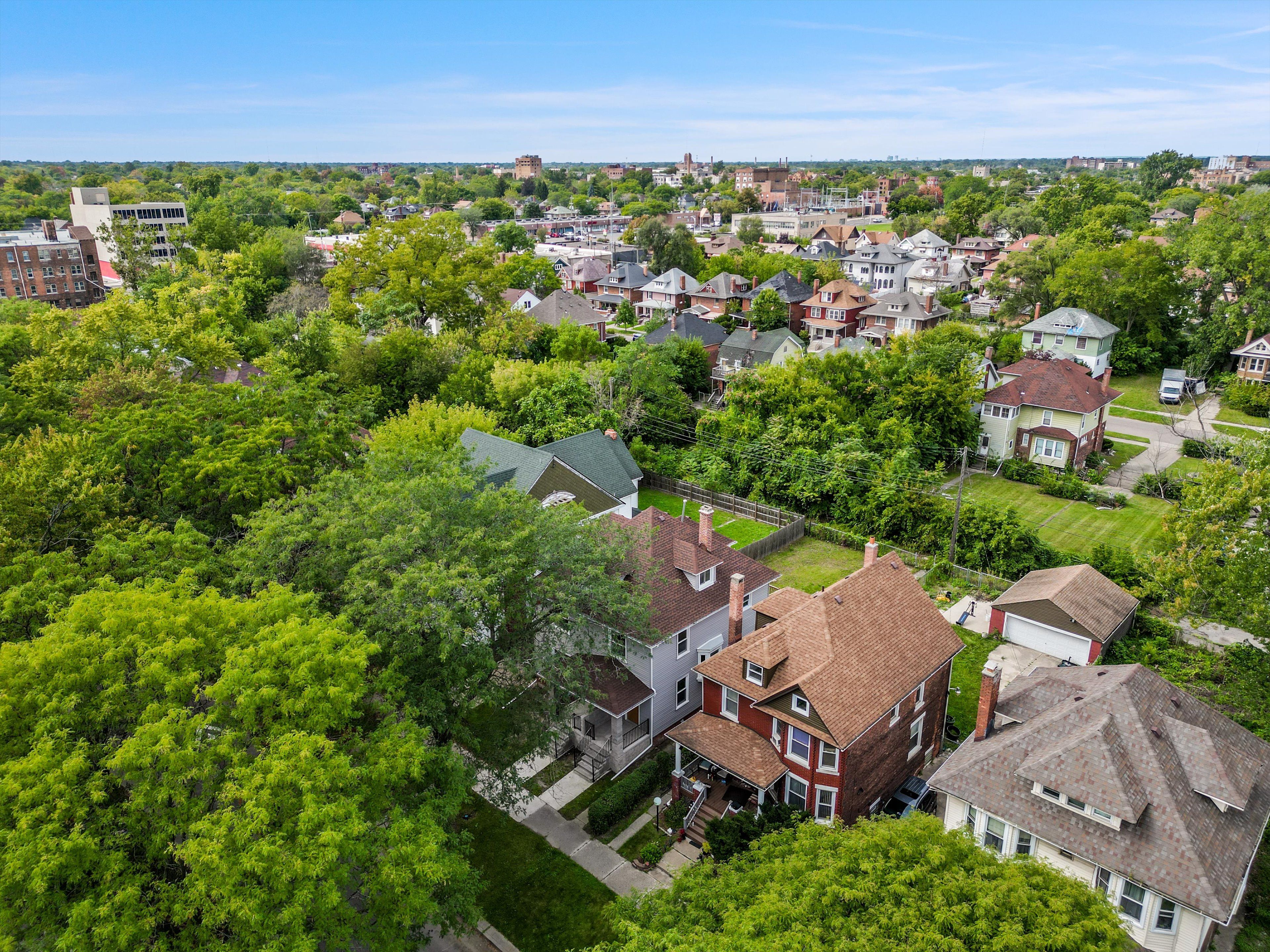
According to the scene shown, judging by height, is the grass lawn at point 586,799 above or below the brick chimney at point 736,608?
below

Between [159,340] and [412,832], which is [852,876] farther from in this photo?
[159,340]

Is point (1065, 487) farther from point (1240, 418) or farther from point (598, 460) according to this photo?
point (598, 460)

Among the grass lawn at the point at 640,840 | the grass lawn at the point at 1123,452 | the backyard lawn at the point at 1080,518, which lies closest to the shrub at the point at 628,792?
the grass lawn at the point at 640,840

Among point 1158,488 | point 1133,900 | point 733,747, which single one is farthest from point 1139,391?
point 733,747

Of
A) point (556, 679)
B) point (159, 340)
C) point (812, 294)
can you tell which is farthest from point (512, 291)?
point (556, 679)

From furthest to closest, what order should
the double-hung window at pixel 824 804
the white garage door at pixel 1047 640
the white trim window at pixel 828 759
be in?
the white garage door at pixel 1047 640 → the double-hung window at pixel 824 804 → the white trim window at pixel 828 759

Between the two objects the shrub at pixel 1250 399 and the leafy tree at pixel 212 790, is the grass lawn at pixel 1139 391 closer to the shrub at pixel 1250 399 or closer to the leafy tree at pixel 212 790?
the shrub at pixel 1250 399
